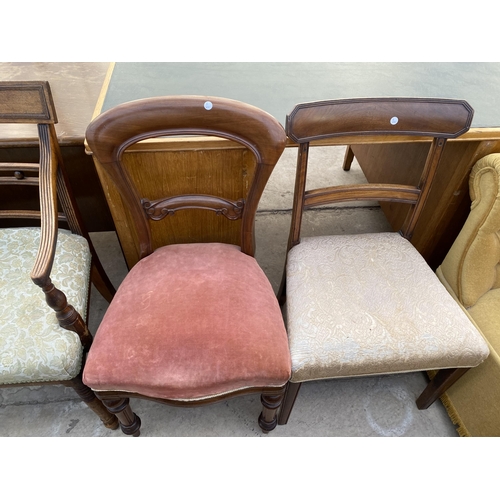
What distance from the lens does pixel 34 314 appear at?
90cm

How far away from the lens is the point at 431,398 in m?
1.16

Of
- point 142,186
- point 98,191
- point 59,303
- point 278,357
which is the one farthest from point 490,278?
point 98,191

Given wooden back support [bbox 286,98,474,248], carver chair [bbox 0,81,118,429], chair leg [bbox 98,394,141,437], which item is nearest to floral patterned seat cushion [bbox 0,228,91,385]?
carver chair [bbox 0,81,118,429]

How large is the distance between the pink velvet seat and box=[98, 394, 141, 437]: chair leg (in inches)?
4.5

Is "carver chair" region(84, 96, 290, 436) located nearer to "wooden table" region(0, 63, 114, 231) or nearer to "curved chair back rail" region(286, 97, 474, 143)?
"curved chair back rail" region(286, 97, 474, 143)

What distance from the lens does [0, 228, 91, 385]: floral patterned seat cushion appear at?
84 cm

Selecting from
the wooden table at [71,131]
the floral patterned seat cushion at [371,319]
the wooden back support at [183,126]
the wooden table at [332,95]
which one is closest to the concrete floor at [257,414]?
the floral patterned seat cushion at [371,319]

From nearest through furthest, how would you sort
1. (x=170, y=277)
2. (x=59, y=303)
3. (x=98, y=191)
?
(x=59, y=303), (x=170, y=277), (x=98, y=191)

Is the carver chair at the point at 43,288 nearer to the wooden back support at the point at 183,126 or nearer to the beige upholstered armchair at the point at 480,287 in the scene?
the wooden back support at the point at 183,126

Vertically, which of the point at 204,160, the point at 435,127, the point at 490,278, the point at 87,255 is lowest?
the point at 87,255

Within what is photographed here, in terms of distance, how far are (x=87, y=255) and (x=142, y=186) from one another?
0.27 m

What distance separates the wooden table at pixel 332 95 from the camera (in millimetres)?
1033

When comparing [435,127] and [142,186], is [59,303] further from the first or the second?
[435,127]

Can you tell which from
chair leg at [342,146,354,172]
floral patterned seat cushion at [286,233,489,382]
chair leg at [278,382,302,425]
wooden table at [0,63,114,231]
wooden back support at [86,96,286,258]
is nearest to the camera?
wooden back support at [86,96,286,258]
